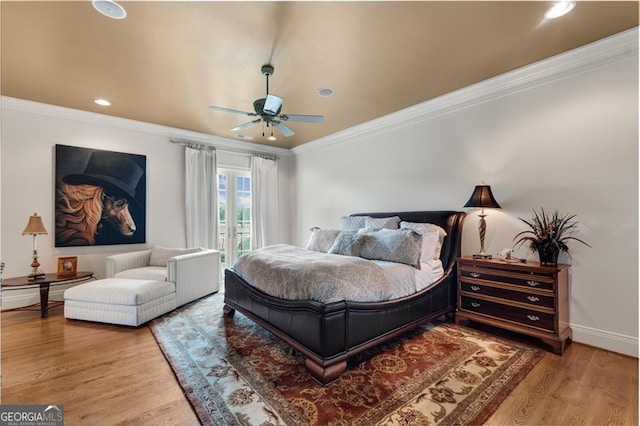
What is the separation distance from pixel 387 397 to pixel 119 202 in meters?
4.75

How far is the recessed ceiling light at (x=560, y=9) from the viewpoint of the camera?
2143 mm

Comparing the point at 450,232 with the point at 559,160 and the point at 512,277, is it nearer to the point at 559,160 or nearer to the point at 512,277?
the point at 512,277

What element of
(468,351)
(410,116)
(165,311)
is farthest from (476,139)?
(165,311)

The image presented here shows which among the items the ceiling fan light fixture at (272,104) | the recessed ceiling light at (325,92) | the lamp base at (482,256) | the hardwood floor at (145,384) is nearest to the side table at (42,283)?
the hardwood floor at (145,384)

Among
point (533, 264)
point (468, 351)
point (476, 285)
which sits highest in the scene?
point (533, 264)

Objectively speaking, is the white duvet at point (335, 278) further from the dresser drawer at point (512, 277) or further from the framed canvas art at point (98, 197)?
the framed canvas art at point (98, 197)

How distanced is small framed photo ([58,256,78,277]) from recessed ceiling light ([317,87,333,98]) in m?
4.07

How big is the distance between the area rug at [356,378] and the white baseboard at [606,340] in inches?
21.8

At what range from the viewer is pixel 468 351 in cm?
266

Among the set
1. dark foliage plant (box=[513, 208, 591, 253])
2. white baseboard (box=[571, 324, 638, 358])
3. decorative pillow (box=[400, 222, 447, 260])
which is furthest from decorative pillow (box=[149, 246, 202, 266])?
white baseboard (box=[571, 324, 638, 358])

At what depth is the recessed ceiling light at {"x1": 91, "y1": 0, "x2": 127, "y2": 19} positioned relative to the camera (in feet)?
6.86

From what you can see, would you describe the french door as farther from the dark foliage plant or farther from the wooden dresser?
the dark foliage plant

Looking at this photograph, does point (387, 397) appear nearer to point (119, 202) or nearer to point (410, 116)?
point (410, 116)

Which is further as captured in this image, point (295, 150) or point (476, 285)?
point (295, 150)
